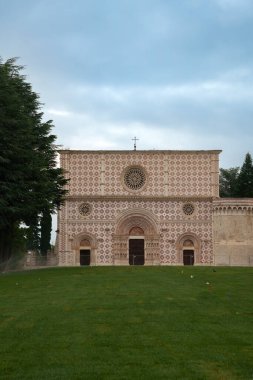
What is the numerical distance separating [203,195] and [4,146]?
904 inches

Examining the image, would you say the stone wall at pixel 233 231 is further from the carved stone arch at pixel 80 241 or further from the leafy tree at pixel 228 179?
the leafy tree at pixel 228 179

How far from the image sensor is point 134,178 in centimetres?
4841

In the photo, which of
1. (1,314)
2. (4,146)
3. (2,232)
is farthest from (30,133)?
(1,314)

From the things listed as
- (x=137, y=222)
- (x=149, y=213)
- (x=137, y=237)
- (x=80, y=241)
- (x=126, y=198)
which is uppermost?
(x=126, y=198)

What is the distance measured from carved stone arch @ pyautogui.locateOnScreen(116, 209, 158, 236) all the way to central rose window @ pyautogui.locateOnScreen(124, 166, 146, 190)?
6.95 feet

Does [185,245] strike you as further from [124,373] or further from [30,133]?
[124,373]

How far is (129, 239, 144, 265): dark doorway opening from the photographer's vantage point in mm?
48031

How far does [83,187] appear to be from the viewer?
4816 centimetres

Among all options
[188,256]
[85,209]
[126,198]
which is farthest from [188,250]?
[85,209]

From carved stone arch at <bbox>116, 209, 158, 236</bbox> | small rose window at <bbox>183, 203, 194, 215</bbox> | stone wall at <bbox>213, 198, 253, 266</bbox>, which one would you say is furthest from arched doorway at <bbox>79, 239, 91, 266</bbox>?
stone wall at <bbox>213, 198, 253, 266</bbox>

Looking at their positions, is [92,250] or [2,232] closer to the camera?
[2,232]

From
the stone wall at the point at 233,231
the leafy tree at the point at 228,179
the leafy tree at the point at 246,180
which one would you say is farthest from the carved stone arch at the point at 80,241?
the leafy tree at the point at 228,179

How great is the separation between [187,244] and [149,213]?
399 cm

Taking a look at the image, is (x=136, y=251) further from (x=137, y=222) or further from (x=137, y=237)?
(x=137, y=222)
